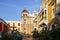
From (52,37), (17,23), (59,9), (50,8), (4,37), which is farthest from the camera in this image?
(17,23)

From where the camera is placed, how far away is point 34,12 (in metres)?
116

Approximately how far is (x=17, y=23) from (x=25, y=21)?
11877 millimetres

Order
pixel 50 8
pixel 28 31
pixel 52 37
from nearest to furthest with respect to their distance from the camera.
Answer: pixel 52 37
pixel 50 8
pixel 28 31

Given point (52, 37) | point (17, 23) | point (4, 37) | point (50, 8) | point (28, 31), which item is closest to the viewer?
point (52, 37)

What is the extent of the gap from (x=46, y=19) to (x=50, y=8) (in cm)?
281

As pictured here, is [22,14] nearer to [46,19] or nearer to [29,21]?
[29,21]

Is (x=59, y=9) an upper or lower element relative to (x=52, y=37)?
upper

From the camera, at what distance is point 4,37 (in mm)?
34562

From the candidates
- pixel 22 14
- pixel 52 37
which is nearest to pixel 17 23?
pixel 22 14

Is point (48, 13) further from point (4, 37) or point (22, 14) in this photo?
point (22, 14)

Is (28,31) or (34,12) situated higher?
(34,12)

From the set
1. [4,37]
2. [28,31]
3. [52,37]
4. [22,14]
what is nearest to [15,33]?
[4,37]

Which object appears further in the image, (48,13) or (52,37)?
(48,13)

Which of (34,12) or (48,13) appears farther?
(34,12)
